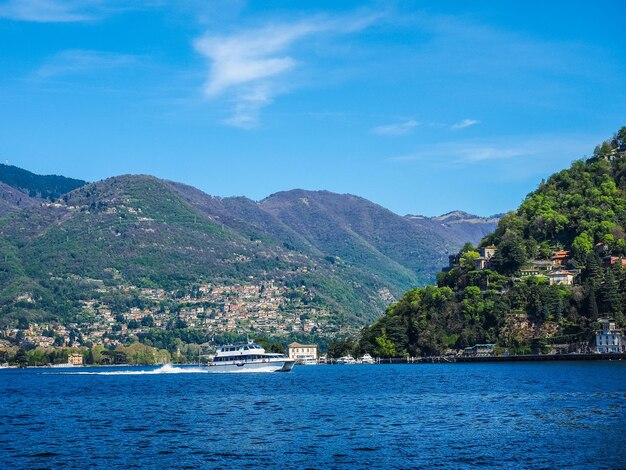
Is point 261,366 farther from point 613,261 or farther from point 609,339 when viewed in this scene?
point 613,261

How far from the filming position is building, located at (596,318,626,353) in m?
169

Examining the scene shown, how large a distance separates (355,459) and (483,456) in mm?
6662

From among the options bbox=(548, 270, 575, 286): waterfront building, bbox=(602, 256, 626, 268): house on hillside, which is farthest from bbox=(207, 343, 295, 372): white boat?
bbox=(602, 256, 626, 268): house on hillside

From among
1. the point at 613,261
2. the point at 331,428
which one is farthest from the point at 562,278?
the point at 331,428

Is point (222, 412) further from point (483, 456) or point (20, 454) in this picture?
point (483, 456)

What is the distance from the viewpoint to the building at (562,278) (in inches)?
7621

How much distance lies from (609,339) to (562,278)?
26093 mm

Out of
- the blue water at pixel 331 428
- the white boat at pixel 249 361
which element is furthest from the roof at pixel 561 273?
the blue water at pixel 331 428

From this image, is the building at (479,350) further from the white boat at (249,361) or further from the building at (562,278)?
the white boat at (249,361)

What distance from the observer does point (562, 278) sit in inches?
7657

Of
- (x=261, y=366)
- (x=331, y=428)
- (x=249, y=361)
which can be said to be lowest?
(x=331, y=428)

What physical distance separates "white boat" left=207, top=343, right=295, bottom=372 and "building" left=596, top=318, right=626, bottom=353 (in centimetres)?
5723

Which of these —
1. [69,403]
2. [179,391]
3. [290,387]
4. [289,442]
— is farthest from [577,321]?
[289,442]

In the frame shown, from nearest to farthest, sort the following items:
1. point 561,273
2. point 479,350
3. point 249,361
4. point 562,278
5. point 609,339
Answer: point 249,361
point 609,339
point 479,350
point 562,278
point 561,273
